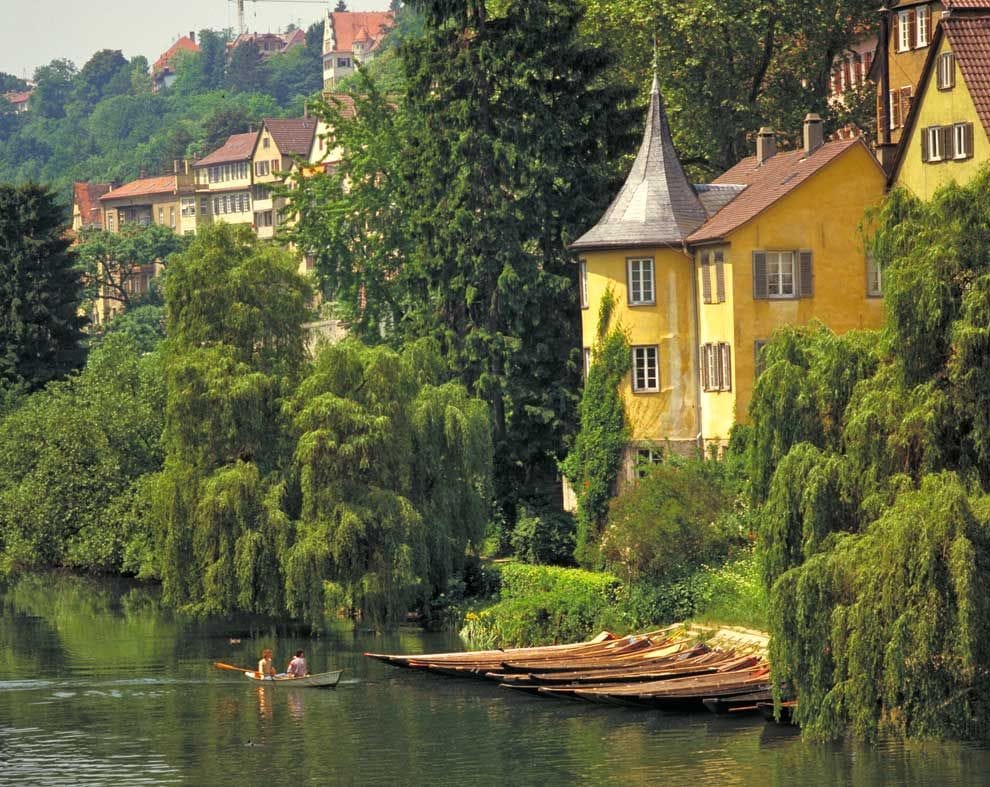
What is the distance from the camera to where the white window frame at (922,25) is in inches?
3499

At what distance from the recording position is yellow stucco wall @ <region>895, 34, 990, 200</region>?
72.0 metres

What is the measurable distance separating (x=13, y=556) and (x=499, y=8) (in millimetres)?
29051

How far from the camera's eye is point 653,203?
72.8 m

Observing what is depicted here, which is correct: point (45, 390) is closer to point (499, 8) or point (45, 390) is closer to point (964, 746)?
point (499, 8)

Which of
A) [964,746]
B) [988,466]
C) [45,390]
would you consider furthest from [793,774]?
[45,390]

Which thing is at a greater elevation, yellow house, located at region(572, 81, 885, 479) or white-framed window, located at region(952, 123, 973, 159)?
white-framed window, located at region(952, 123, 973, 159)

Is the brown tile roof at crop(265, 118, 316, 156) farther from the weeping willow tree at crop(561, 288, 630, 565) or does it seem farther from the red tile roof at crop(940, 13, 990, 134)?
the red tile roof at crop(940, 13, 990, 134)

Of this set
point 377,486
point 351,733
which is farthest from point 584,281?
point 351,733

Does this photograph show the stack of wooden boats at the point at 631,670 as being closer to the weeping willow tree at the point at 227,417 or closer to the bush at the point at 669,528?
the bush at the point at 669,528

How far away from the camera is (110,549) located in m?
81.6

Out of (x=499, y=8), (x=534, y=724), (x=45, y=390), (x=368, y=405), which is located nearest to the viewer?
(x=534, y=724)

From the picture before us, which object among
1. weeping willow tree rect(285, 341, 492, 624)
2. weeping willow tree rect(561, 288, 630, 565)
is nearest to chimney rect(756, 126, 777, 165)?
weeping willow tree rect(561, 288, 630, 565)

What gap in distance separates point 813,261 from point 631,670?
2000cm

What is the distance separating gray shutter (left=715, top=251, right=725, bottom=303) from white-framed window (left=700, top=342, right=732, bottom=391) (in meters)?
1.50
